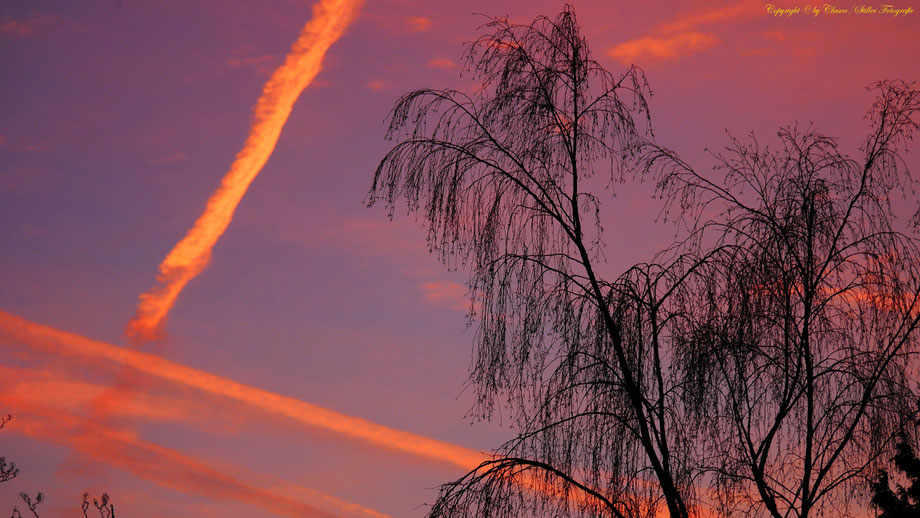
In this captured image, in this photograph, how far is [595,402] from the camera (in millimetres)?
7453

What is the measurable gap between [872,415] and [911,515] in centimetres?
1476

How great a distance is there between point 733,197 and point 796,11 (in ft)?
7.54

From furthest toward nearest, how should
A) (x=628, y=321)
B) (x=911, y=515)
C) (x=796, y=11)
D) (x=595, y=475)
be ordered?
(x=911, y=515) → (x=796, y=11) → (x=628, y=321) → (x=595, y=475)

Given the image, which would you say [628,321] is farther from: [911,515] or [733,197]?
→ [911,515]

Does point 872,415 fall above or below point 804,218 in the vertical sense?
below

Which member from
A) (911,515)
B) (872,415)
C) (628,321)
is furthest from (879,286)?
(911,515)

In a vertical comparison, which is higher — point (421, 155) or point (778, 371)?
point (421, 155)

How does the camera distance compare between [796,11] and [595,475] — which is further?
[796,11]

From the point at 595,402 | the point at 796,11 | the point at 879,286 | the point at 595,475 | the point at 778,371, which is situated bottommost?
the point at 595,475

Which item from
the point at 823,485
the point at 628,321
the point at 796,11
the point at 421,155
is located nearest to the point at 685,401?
the point at 628,321

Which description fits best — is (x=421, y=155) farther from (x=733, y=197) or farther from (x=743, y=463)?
(x=743, y=463)

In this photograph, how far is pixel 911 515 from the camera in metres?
20.7

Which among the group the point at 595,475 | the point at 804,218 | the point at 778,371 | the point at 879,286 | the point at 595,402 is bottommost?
the point at 595,475

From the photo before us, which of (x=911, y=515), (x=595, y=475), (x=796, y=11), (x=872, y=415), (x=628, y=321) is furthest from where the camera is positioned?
(x=911, y=515)
